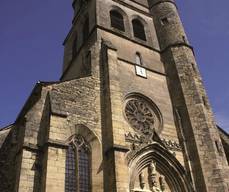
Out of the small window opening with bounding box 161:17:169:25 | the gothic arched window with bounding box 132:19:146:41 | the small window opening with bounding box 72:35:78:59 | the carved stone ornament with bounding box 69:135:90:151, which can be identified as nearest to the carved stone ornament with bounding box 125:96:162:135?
the carved stone ornament with bounding box 69:135:90:151

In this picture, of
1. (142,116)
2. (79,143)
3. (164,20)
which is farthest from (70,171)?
(164,20)

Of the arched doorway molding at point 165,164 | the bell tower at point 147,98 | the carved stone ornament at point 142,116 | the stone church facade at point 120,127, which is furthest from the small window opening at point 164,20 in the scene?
the arched doorway molding at point 165,164

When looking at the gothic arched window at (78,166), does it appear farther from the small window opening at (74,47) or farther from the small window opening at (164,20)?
the small window opening at (164,20)

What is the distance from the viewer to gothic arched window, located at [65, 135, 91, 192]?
1070 centimetres

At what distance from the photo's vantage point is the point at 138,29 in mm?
19172

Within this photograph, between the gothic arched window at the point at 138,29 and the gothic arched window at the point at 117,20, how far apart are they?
948 mm

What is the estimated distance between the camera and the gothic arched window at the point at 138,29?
1869cm

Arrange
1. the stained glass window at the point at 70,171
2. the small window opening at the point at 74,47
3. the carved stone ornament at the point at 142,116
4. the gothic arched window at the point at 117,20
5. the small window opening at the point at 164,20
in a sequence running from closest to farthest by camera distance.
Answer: the stained glass window at the point at 70,171, the carved stone ornament at the point at 142,116, the gothic arched window at the point at 117,20, the small window opening at the point at 164,20, the small window opening at the point at 74,47

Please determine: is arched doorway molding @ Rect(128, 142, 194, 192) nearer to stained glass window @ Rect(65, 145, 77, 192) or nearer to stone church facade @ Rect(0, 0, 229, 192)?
stone church facade @ Rect(0, 0, 229, 192)

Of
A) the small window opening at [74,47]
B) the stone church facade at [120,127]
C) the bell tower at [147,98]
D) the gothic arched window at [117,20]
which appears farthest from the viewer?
the small window opening at [74,47]

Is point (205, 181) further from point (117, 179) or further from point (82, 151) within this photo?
point (82, 151)

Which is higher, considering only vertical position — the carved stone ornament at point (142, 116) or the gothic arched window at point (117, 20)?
the gothic arched window at point (117, 20)

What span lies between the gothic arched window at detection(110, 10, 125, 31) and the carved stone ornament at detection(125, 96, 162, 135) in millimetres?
5561

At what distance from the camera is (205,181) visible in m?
12.3
